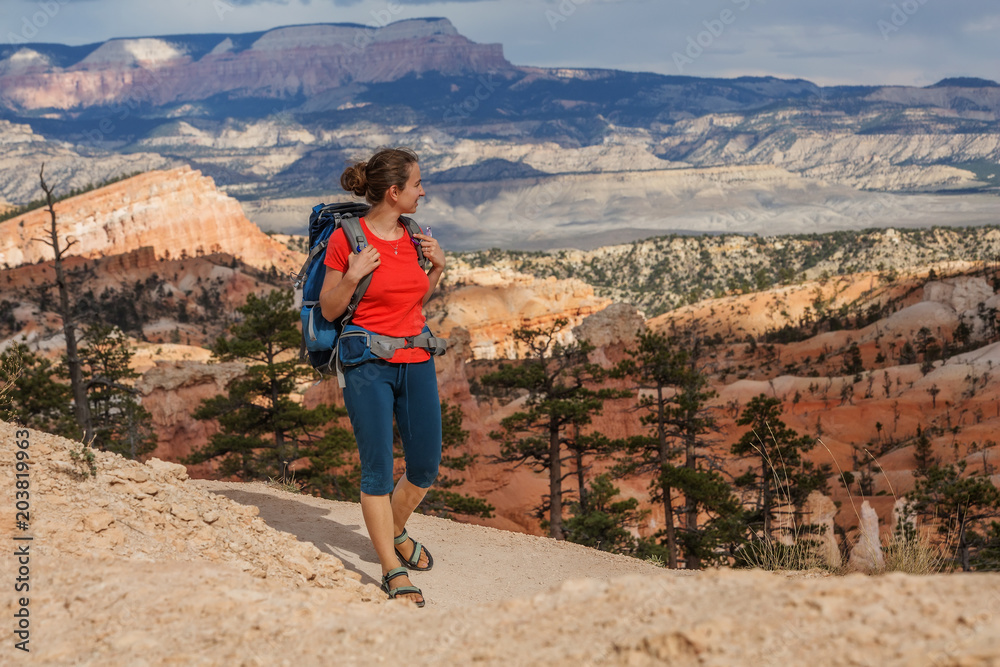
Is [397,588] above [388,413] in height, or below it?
below

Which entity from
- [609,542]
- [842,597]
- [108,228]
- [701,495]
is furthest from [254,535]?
[108,228]

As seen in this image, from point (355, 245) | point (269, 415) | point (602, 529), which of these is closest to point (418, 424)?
point (355, 245)

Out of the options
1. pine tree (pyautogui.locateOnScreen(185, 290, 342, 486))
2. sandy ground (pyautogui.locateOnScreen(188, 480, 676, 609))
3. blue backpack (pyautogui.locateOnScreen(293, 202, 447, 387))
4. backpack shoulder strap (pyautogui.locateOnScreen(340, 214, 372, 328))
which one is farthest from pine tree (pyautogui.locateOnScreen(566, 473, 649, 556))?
backpack shoulder strap (pyautogui.locateOnScreen(340, 214, 372, 328))

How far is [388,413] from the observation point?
158 inches

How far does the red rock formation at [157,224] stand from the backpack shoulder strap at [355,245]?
270ft

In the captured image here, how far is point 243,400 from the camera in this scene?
54.0 ft

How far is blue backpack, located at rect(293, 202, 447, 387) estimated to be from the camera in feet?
12.7

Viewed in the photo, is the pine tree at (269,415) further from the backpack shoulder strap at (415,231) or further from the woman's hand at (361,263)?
the woman's hand at (361,263)

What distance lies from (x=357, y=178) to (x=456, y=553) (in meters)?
3.03

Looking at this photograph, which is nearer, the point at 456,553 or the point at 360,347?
the point at 360,347

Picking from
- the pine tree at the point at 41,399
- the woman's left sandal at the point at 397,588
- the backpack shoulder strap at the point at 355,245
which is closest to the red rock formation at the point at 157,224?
the pine tree at the point at 41,399

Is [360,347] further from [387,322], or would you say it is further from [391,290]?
[391,290]

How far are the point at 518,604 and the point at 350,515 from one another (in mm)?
3885

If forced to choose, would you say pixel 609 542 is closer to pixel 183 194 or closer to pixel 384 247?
pixel 384 247
